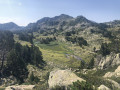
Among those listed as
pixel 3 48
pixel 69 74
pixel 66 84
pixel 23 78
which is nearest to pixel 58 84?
pixel 66 84

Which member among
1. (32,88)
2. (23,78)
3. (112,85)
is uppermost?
(112,85)

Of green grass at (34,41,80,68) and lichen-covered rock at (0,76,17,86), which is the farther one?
green grass at (34,41,80,68)

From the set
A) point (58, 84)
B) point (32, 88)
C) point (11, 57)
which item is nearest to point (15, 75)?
point (11, 57)

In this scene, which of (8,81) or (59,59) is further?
(59,59)

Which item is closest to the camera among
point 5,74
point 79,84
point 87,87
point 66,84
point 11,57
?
point 87,87

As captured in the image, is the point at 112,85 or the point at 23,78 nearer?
the point at 112,85

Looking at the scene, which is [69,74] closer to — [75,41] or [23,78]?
[23,78]

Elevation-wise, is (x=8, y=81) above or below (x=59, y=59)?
above

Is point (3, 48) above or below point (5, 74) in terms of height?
above

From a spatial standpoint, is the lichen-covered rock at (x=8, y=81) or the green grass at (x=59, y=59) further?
the green grass at (x=59, y=59)

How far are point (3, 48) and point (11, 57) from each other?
17845mm

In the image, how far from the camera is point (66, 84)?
18.3 metres

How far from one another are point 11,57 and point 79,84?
46.1m

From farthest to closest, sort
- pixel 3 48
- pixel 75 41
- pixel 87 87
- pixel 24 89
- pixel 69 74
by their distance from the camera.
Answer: pixel 75 41 → pixel 3 48 → pixel 24 89 → pixel 69 74 → pixel 87 87
